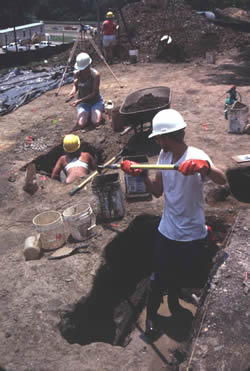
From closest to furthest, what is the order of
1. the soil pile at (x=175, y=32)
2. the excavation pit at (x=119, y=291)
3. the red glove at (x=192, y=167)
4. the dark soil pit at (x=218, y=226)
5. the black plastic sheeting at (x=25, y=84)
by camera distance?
the red glove at (x=192, y=167), the excavation pit at (x=119, y=291), the dark soil pit at (x=218, y=226), the black plastic sheeting at (x=25, y=84), the soil pile at (x=175, y=32)

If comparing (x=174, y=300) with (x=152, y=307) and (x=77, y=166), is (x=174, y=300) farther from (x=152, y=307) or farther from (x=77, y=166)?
(x=77, y=166)

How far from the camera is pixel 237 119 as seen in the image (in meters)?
7.60

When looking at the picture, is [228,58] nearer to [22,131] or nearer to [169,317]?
[22,131]

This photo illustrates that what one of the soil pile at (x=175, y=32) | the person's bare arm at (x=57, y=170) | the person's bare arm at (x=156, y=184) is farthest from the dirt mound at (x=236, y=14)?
the person's bare arm at (x=156, y=184)

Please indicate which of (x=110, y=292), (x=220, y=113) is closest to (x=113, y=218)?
(x=110, y=292)

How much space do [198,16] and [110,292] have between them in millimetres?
16303

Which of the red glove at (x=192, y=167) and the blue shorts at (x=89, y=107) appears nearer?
the red glove at (x=192, y=167)

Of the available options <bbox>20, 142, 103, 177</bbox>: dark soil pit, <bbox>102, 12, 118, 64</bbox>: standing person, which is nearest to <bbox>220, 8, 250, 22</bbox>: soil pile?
<bbox>102, 12, 118, 64</bbox>: standing person

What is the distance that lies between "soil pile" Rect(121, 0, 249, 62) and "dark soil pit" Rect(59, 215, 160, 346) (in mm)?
11498

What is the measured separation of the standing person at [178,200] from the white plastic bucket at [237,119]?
13.8 ft

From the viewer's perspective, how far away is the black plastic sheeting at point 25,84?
38.3 ft

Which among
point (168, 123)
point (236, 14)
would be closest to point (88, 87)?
point (168, 123)

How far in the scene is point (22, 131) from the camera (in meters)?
9.50

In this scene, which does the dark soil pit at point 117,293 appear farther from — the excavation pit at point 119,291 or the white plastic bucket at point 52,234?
the white plastic bucket at point 52,234
